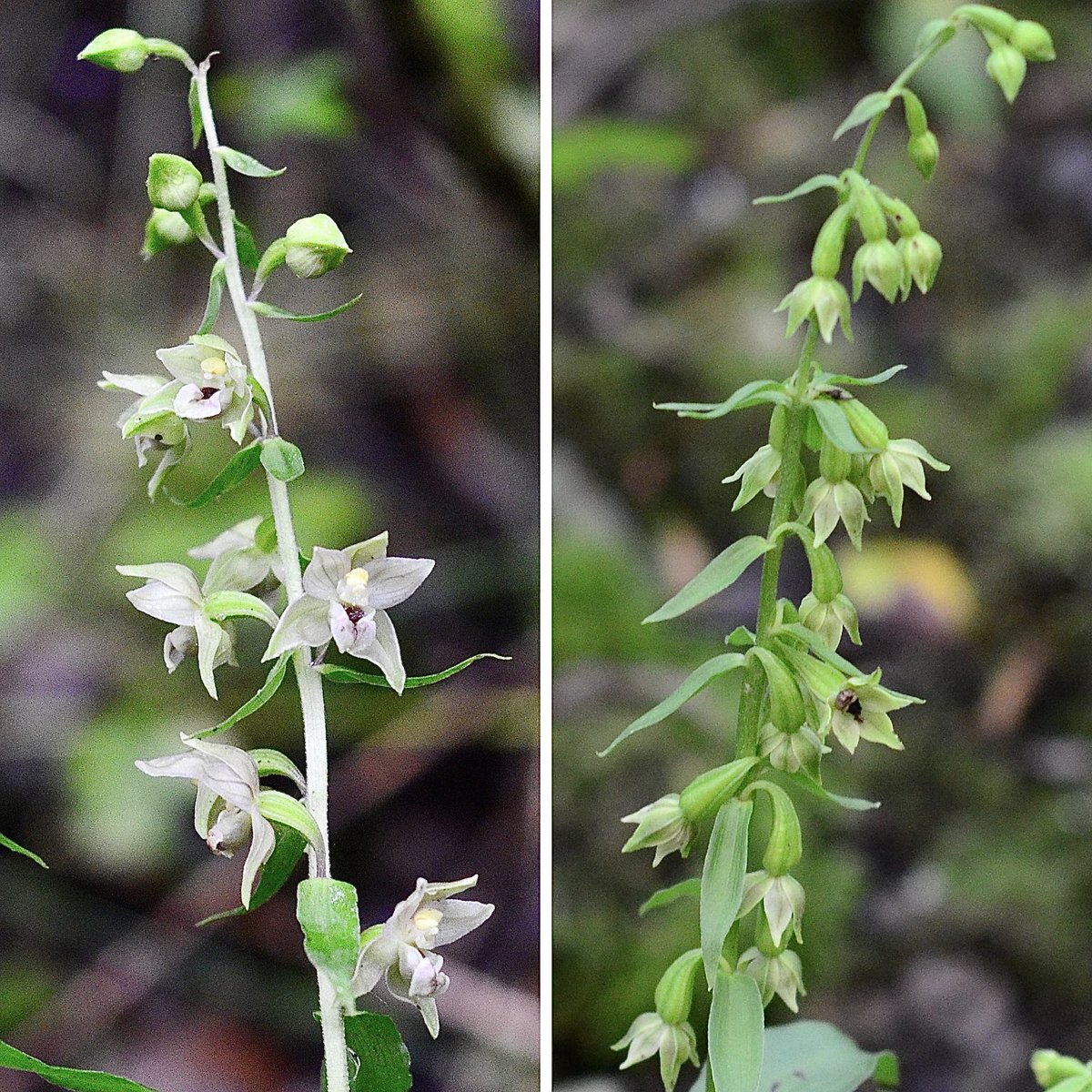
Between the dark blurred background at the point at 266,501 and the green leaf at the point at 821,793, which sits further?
the dark blurred background at the point at 266,501

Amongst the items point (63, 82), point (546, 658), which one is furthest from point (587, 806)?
point (63, 82)

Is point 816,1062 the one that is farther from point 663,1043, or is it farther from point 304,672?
point 304,672

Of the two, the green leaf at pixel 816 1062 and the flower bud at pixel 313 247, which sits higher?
the flower bud at pixel 313 247

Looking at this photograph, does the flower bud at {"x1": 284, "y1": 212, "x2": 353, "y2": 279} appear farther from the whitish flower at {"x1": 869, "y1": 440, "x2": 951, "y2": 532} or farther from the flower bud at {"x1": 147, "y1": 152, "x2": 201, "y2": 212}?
the whitish flower at {"x1": 869, "y1": 440, "x2": 951, "y2": 532}

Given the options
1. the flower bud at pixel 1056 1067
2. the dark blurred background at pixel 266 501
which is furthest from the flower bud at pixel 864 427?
the dark blurred background at pixel 266 501

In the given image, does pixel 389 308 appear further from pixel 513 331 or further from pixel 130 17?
pixel 130 17

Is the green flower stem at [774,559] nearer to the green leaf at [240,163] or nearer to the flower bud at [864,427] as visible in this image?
the flower bud at [864,427]

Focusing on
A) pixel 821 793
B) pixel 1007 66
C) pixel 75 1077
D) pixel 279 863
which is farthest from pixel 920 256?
pixel 75 1077
